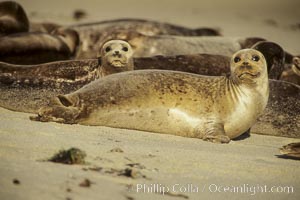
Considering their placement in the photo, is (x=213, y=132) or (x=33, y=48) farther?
(x=33, y=48)

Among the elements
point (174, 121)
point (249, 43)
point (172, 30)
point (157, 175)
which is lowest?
point (157, 175)

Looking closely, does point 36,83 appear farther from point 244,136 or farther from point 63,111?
point 244,136

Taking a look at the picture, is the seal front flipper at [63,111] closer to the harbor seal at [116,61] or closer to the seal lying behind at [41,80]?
the seal lying behind at [41,80]

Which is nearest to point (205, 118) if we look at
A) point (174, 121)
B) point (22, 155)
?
point (174, 121)

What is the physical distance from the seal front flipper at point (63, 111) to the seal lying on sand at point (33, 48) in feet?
8.37

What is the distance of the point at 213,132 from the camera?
22.4 ft

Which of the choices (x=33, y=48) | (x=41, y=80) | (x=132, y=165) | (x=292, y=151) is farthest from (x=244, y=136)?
(x=33, y=48)

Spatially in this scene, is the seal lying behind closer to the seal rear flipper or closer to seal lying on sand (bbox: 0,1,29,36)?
the seal rear flipper

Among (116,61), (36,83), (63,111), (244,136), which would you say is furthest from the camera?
(116,61)

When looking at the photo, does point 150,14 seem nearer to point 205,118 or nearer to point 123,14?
point 123,14

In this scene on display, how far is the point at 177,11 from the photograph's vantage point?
22531 mm

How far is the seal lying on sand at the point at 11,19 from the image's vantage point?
10656mm

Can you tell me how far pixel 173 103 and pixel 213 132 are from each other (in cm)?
44

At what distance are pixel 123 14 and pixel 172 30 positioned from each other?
26.9ft
